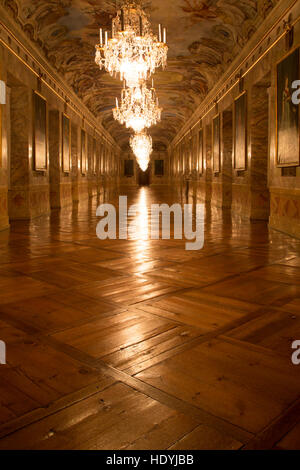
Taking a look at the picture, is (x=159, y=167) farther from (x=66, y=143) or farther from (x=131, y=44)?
(x=131, y=44)

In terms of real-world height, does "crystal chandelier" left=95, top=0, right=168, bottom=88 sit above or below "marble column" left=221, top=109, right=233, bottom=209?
above

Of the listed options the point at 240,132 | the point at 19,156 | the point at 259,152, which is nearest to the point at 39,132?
the point at 19,156

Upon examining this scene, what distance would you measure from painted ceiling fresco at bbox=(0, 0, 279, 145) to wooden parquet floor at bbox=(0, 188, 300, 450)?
22.0 feet

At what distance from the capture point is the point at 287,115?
7.38m

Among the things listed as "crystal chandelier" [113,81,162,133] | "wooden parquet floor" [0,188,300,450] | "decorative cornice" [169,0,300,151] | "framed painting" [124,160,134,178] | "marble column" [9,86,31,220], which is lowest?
"wooden parquet floor" [0,188,300,450]

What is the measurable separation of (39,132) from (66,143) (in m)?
4.08

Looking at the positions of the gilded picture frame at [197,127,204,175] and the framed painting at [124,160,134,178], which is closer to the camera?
the gilded picture frame at [197,127,204,175]

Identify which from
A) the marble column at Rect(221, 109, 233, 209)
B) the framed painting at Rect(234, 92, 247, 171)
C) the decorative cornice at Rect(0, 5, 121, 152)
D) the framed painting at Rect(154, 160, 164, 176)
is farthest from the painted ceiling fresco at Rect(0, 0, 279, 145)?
the framed painting at Rect(154, 160, 164, 176)

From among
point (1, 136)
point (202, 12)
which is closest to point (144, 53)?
point (202, 12)

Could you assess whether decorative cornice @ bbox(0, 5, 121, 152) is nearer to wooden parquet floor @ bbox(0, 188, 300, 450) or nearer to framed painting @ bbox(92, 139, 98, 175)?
wooden parquet floor @ bbox(0, 188, 300, 450)

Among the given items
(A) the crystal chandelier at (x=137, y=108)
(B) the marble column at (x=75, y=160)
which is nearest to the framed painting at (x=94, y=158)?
(B) the marble column at (x=75, y=160)

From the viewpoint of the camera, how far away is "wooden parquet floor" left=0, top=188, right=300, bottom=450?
156cm

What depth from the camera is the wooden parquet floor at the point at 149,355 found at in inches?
61.4

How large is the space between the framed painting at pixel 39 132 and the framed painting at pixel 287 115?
5943 mm
